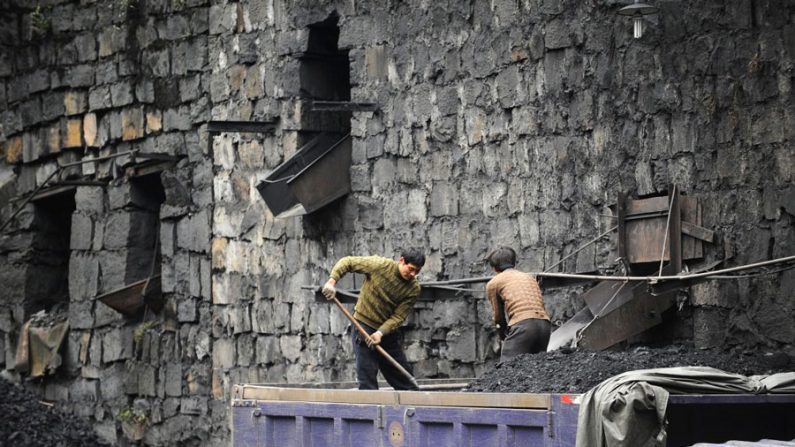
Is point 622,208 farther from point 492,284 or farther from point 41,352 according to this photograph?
point 41,352

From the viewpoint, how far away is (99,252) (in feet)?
52.3

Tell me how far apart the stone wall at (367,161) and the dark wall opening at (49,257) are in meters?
0.14

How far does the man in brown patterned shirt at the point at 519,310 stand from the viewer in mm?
10367

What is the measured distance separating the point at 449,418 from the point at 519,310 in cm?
240

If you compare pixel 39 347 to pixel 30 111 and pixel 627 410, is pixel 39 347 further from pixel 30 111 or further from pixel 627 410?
pixel 627 410

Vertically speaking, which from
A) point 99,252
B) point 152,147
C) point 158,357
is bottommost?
point 158,357

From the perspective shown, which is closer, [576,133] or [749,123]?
[749,123]

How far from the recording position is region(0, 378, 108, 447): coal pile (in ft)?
44.3

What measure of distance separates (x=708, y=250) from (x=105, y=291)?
753 cm

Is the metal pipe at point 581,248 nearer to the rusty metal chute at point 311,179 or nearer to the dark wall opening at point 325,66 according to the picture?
the rusty metal chute at point 311,179

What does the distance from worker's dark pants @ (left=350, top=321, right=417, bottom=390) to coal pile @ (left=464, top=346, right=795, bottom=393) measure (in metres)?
1.67

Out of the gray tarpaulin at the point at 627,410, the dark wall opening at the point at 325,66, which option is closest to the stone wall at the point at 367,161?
the dark wall opening at the point at 325,66

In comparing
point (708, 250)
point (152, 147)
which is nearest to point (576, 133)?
point (708, 250)

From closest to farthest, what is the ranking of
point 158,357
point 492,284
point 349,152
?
point 492,284, point 349,152, point 158,357
